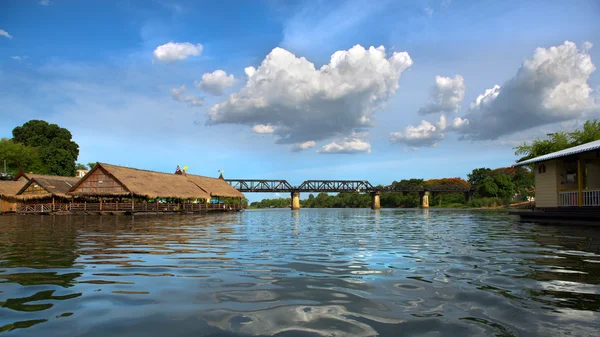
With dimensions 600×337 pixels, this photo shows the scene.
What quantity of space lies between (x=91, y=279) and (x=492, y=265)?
257 inches

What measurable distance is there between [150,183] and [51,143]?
4556cm

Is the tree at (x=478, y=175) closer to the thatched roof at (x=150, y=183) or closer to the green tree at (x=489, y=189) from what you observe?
the green tree at (x=489, y=189)

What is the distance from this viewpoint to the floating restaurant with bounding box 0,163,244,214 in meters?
41.1

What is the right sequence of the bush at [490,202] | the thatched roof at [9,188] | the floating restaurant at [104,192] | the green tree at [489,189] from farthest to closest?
1. the green tree at [489,189]
2. the bush at [490,202]
3. the thatched roof at [9,188]
4. the floating restaurant at [104,192]

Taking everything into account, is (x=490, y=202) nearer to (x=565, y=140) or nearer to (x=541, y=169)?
(x=565, y=140)

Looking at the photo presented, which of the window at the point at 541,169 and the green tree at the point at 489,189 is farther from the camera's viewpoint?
the green tree at the point at 489,189

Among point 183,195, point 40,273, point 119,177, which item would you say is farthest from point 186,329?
point 183,195

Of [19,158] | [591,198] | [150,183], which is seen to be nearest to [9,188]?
[19,158]

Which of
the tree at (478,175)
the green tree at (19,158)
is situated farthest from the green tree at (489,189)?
the green tree at (19,158)

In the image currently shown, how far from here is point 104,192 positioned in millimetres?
41094

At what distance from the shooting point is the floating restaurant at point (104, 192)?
4105 centimetres

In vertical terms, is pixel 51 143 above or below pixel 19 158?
above

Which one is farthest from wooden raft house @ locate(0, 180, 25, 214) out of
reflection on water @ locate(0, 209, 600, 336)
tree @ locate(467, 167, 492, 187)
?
tree @ locate(467, 167, 492, 187)

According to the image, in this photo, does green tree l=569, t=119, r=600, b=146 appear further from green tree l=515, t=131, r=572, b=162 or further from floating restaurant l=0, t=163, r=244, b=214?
floating restaurant l=0, t=163, r=244, b=214
